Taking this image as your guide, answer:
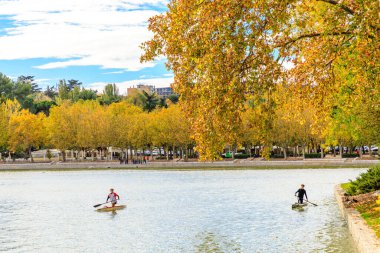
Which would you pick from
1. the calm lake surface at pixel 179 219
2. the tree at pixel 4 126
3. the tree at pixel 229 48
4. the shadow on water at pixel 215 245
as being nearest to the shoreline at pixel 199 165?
the tree at pixel 4 126

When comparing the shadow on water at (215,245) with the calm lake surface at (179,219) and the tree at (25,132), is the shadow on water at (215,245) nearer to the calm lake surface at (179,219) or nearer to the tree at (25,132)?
the calm lake surface at (179,219)

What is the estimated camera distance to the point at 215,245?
111 feet

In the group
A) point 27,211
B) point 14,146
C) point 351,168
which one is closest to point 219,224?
point 27,211

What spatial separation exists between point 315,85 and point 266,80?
8069mm

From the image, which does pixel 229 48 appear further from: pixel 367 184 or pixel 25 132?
pixel 25 132

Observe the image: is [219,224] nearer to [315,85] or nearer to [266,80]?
[315,85]

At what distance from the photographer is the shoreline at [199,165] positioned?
101044 millimetres

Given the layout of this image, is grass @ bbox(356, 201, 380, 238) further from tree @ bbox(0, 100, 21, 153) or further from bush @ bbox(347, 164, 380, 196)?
tree @ bbox(0, 100, 21, 153)

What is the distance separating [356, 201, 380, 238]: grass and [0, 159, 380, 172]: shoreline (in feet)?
210

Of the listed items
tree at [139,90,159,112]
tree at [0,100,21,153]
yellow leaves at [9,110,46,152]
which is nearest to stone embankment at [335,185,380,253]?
yellow leaves at [9,110,46,152]

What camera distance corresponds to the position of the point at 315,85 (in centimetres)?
3055

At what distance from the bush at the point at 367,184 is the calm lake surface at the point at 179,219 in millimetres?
2098

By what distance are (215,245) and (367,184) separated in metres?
12.8

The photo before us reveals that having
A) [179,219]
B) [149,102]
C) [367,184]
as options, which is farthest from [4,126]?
[367,184]
